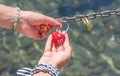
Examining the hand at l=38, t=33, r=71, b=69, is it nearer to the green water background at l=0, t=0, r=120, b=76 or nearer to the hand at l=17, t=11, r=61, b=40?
the hand at l=17, t=11, r=61, b=40

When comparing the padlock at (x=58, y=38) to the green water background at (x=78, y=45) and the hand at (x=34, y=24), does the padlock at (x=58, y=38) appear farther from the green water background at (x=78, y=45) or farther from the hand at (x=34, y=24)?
the green water background at (x=78, y=45)

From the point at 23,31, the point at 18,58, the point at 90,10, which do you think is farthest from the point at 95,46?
the point at 23,31

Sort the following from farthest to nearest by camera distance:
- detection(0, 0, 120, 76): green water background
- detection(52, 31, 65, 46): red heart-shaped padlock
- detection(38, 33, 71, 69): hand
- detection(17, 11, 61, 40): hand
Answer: detection(0, 0, 120, 76): green water background, detection(17, 11, 61, 40): hand, detection(52, 31, 65, 46): red heart-shaped padlock, detection(38, 33, 71, 69): hand

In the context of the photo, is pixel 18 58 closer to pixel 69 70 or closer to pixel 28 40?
pixel 28 40

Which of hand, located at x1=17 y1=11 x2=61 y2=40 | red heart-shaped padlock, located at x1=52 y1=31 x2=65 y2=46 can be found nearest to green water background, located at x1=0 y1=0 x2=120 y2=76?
hand, located at x1=17 y1=11 x2=61 y2=40

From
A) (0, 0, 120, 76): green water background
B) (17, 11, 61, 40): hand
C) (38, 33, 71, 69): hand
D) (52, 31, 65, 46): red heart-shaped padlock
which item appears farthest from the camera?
(0, 0, 120, 76): green water background

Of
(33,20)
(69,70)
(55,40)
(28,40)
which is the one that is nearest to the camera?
(55,40)
